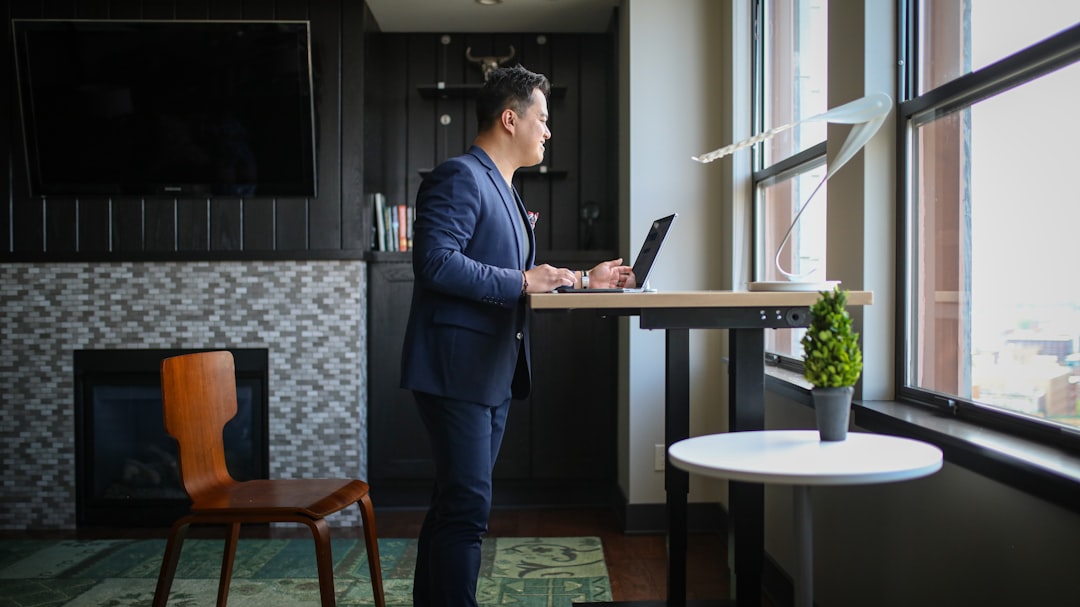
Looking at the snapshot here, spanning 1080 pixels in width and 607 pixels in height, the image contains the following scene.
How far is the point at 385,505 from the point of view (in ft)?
14.0

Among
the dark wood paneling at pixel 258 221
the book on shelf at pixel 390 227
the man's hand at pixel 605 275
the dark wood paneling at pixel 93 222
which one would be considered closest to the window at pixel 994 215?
the man's hand at pixel 605 275

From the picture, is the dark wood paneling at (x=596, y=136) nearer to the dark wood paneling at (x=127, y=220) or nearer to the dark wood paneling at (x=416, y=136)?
the dark wood paneling at (x=416, y=136)

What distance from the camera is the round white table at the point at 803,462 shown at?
135cm

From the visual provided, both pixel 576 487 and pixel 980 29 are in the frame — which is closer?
pixel 980 29

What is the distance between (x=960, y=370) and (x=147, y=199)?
3.30 meters

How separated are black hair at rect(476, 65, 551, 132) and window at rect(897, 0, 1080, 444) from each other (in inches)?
35.2

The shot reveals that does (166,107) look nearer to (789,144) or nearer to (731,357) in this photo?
(789,144)

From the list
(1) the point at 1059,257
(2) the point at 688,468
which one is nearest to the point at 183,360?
(2) the point at 688,468

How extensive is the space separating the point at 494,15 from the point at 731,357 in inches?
105

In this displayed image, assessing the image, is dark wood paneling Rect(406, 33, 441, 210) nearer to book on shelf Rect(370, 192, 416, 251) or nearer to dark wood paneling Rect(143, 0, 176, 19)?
book on shelf Rect(370, 192, 416, 251)

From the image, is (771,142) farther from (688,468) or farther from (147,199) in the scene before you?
(147,199)

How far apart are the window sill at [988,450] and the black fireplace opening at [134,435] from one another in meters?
2.68

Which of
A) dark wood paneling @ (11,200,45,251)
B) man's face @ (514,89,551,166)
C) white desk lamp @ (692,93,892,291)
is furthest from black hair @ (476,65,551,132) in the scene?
dark wood paneling @ (11,200,45,251)

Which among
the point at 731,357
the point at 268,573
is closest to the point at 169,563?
the point at 268,573
